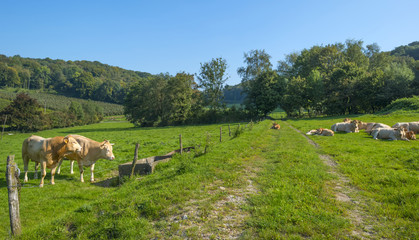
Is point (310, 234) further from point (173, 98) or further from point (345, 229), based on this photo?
point (173, 98)

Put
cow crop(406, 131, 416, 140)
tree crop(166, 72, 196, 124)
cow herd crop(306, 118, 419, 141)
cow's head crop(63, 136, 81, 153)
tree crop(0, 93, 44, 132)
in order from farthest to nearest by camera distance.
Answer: tree crop(166, 72, 196, 124), tree crop(0, 93, 44, 132), cow herd crop(306, 118, 419, 141), cow crop(406, 131, 416, 140), cow's head crop(63, 136, 81, 153)

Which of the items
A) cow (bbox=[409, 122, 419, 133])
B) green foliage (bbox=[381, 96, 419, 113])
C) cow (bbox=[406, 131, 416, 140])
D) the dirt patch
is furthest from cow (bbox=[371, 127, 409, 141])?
green foliage (bbox=[381, 96, 419, 113])

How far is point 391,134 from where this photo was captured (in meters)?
15.4

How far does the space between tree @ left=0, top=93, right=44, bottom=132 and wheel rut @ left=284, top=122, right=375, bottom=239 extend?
63745mm

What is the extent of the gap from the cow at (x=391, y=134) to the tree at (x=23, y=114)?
65463mm

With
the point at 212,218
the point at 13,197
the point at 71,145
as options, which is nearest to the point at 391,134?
the point at 212,218

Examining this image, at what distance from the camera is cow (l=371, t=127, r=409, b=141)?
49.3 feet

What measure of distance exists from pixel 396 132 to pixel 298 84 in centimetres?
3638

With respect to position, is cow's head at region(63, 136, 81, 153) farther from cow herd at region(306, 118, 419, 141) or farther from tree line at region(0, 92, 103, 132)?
tree line at region(0, 92, 103, 132)

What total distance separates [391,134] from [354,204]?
13.6 metres

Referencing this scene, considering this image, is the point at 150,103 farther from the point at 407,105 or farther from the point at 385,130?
the point at 407,105

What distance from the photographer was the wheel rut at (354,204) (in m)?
4.46

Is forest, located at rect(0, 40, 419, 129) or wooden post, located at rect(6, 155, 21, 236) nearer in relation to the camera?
Result: wooden post, located at rect(6, 155, 21, 236)

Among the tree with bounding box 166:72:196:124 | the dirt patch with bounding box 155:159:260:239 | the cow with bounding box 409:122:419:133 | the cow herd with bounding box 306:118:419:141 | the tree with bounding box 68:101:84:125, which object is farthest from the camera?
the tree with bounding box 68:101:84:125
